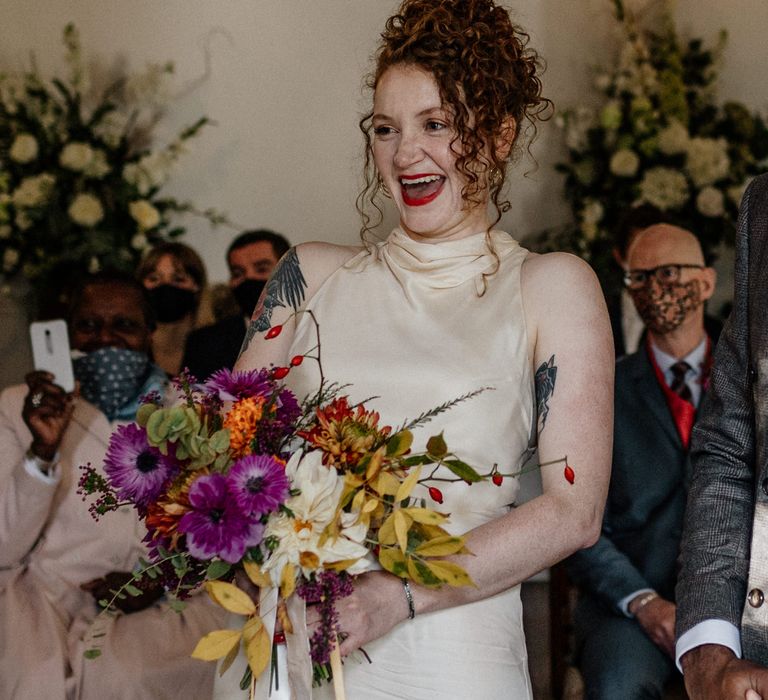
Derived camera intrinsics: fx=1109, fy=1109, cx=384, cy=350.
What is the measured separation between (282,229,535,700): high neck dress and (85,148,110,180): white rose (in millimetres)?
2994

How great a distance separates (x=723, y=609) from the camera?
159 centimetres

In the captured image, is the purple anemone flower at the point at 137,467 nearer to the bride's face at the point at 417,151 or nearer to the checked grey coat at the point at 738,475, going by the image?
the bride's face at the point at 417,151

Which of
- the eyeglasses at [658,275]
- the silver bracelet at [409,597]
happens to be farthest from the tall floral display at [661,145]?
the silver bracelet at [409,597]

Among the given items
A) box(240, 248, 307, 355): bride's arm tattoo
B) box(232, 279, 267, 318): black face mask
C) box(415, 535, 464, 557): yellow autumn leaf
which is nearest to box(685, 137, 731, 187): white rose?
box(232, 279, 267, 318): black face mask

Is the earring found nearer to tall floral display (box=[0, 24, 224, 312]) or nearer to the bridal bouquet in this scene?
the bridal bouquet

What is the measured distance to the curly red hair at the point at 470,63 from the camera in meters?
1.95

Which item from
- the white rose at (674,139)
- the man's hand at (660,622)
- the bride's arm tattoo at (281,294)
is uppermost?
the white rose at (674,139)

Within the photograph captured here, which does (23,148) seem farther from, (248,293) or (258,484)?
(258,484)

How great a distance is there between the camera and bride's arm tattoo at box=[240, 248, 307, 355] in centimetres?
212

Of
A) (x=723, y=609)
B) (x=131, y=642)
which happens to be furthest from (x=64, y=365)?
(x=723, y=609)

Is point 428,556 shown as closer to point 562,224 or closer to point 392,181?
point 392,181

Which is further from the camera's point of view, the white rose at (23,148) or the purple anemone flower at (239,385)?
the white rose at (23,148)

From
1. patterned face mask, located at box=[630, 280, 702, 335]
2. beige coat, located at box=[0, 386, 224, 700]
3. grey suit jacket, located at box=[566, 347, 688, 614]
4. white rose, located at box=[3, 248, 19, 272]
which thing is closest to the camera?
beige coat, located at box=[0, 386, 224, 700]

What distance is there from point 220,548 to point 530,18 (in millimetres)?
4396
